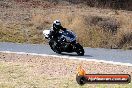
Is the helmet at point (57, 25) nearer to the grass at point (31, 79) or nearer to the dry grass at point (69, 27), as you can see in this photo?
the grass at point (31, 79)

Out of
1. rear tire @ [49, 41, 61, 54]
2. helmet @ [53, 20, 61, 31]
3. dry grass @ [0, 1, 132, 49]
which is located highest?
helmet @ [53, 20, 61, 31]

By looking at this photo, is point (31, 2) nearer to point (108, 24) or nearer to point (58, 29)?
point (108, 24)

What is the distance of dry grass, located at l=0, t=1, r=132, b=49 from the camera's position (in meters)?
26.0

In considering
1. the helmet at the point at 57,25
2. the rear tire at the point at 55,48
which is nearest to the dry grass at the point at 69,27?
the rear tire at the point at 55,48

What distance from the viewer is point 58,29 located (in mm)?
19375

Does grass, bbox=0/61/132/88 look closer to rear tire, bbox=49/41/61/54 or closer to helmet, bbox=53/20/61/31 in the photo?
helmet, bbox=53/20/61/31

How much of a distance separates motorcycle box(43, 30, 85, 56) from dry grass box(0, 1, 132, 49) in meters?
5.41

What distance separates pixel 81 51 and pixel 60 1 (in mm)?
25138

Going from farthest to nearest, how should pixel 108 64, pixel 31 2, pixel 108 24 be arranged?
pixel 31 2 < pixel 108 24 < pixel 108 64

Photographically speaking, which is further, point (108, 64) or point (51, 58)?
point (51, 58)

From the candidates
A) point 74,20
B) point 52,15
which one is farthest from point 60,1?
point 74,20

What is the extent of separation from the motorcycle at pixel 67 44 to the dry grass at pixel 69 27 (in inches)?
213

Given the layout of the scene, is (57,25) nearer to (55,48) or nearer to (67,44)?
(67,44)

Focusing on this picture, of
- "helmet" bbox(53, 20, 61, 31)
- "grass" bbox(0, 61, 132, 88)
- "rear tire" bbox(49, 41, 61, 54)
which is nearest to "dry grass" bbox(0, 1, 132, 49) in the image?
"rear tire" bbox(49, 41, 61, 54)
